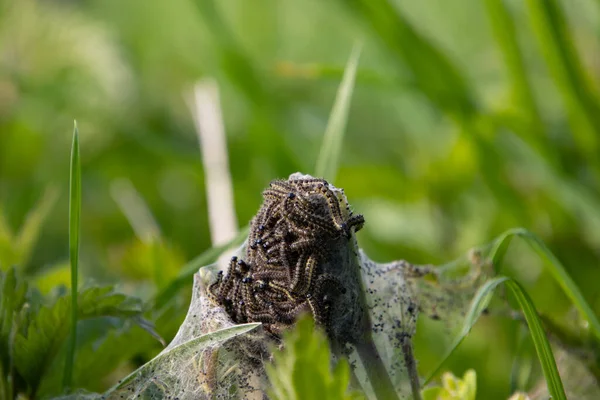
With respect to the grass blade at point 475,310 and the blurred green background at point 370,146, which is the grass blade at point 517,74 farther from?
the grass blade at point 475,310

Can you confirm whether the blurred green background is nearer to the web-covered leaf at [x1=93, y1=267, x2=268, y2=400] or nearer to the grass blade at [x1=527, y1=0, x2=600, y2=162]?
the grass blade at [x1=527, y1=0, x2=600, y2=162]

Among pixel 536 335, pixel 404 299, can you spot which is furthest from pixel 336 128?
pixel 536 335

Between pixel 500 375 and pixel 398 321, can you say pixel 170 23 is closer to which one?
pixel 500 375

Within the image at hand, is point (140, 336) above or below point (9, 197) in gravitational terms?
below

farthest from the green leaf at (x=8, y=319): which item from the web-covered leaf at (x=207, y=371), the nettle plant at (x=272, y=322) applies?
the web-covered leaf at (x=207, y=371)

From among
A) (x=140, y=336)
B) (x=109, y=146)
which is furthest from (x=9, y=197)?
(x=140, y=336)

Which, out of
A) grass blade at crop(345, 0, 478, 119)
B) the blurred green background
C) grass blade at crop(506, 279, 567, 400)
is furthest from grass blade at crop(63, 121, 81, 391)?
grass blade at crop(345, 0, 478, 119)

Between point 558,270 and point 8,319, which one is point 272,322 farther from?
point 558,270
